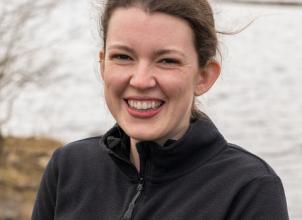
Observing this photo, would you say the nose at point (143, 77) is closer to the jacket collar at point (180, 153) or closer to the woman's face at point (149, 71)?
the woman's face at point (149, 71)

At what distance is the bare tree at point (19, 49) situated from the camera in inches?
277

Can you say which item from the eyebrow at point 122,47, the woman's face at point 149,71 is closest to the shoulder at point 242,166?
the woman's face at point 149,71

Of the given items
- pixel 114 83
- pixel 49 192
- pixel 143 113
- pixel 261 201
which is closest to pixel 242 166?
pixel 261 201

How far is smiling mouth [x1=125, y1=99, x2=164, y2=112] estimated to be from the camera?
2.42m

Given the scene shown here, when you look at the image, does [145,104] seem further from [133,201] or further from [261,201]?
[261,201]

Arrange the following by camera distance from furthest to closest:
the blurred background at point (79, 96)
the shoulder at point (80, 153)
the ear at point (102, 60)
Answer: the blurred background at point (79, 96) → the shoulder at point (80, 153) → the ear at point (102, 60)

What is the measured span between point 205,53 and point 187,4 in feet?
0.64

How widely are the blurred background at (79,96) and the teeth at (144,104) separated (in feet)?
1.85

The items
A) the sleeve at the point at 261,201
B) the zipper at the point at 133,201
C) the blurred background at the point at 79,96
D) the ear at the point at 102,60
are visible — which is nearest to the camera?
the sleeve at the point at 261,201

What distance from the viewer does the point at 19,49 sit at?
7.24 m

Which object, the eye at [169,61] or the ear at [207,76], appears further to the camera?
the ear at [207,76]

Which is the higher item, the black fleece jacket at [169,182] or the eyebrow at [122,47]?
the eyebrow at [122,47]

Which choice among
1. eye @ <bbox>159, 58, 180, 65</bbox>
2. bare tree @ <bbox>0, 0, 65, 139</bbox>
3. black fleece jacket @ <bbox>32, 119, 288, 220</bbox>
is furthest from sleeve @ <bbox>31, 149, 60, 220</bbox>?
bare tree @ <bbox>0, 0, 65, 139</bbox>

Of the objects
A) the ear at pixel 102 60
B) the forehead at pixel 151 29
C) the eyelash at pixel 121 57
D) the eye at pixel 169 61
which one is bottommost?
the ear at pixel 102 60
